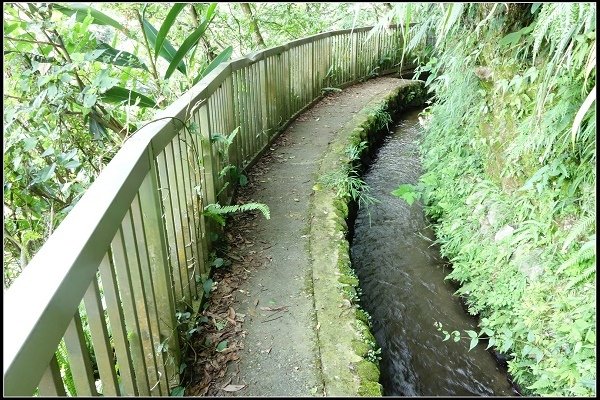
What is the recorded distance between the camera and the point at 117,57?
11.7 ft

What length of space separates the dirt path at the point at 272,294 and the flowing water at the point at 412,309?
0.75m

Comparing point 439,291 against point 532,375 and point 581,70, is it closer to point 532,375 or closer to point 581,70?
point 532,375

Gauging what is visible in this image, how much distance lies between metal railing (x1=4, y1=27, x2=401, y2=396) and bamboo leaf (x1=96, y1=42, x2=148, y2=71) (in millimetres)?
752

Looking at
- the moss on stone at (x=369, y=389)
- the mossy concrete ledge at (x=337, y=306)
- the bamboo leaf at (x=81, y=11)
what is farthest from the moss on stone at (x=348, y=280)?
the bamboo leaf at (x=81, y=11)

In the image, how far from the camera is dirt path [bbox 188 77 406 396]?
2.37 metres

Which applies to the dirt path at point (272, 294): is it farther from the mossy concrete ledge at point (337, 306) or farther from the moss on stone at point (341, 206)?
the moss on stone at point (341, 206)

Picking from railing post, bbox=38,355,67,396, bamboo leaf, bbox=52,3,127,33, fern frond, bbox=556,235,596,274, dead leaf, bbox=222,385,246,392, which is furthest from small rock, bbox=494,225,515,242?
bamboo leaf, bbox=52,3,127,33

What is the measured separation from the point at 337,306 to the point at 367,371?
0.54 m

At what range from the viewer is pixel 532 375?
2.83 metres

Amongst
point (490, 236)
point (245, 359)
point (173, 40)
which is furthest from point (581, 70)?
point (173, 40)

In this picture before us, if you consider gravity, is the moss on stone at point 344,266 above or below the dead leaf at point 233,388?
above

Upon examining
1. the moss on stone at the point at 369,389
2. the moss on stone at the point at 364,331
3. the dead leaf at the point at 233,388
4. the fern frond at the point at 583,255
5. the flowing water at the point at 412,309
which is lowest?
the flowing water at the point at 412,309

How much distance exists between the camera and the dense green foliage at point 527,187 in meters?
2.45

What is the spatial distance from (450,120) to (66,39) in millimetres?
Result: 3835
